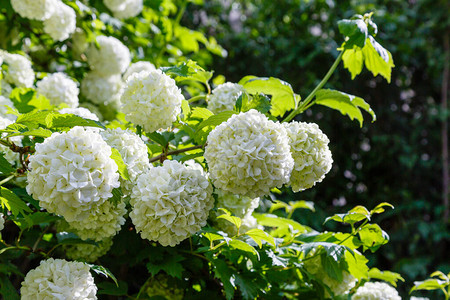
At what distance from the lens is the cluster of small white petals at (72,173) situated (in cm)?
98

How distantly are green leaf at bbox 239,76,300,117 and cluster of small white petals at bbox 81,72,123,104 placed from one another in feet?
3.06

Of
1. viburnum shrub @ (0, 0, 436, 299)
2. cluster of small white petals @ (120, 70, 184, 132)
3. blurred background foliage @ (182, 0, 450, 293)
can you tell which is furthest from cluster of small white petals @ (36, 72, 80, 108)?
blurred background foliage @ (182, 0, 450, 293)

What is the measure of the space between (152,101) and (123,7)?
127cm

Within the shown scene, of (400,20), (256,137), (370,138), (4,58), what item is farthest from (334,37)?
(256,137)

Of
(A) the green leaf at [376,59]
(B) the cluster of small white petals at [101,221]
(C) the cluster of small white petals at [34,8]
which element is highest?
(A) the green leaf at [376,59]

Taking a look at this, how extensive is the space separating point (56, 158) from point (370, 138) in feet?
14.4

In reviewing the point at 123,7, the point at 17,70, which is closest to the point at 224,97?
the point at 17,70

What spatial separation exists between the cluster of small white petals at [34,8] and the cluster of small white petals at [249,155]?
1.21 m

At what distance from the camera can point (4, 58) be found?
74.4 inches

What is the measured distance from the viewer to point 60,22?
6.68 feet

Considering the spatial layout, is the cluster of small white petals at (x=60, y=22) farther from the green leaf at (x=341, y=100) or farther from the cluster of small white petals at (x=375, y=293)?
the cluster of small white petals at (x=375, y=293)

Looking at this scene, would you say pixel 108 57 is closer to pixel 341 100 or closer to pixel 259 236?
pixel 341 100

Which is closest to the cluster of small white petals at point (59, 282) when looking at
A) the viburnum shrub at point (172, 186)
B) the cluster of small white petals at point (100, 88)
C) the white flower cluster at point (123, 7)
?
the viburnum shrub at point (172, 186)

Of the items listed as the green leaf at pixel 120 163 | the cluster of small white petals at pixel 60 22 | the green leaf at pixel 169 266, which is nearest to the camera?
the green leaf at pixel 120 163
